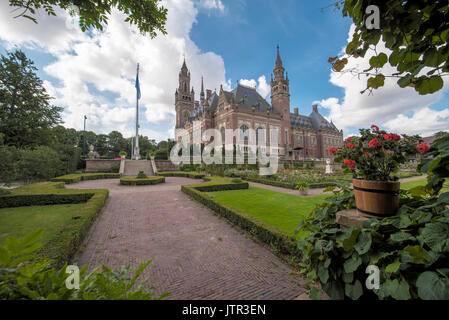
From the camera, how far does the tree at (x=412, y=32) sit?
1.12 metres

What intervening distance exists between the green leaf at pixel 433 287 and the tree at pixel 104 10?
15.4 ft

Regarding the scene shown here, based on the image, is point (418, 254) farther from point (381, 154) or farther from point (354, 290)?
point (381, 154)

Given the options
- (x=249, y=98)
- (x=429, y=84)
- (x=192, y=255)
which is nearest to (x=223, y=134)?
(x=249, y=98)

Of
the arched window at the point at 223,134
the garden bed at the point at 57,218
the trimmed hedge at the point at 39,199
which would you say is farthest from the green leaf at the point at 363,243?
the arched window at the point at 223,134

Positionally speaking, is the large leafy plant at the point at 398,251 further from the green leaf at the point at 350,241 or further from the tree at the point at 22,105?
the tree at the point at 22,105

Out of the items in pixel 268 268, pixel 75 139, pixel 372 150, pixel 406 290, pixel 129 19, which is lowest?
pixel 268 268

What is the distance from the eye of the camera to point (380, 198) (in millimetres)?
1771

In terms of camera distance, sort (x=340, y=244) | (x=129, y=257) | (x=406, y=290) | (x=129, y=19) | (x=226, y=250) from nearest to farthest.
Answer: (x=406, y=290), (x=340, y=244), (x=129, y=19), (x=129, y=257), (x=226, y=250)

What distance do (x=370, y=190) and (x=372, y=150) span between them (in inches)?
19.8

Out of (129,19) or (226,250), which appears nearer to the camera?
(129,19)

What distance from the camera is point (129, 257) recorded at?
404 cm

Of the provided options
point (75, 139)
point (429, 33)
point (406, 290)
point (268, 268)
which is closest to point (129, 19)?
point (429, 33)
